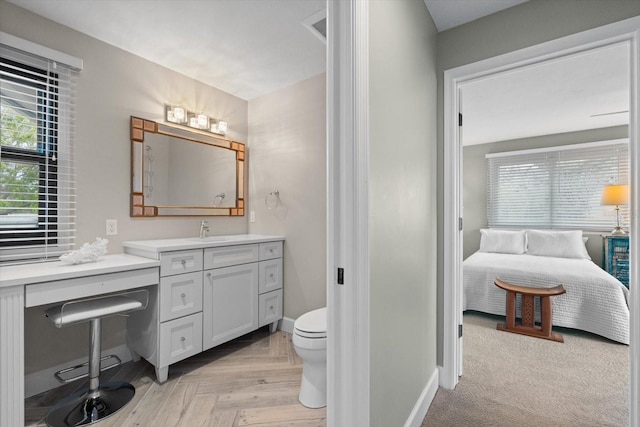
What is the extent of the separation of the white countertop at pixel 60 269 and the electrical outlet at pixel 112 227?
8.6 inches

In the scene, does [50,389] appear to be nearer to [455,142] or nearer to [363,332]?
[363,332]

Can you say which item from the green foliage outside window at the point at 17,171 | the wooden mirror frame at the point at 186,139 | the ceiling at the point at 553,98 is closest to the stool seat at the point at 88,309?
the green foliage outside window at the point at 17,171

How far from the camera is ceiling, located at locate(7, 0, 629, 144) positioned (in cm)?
183

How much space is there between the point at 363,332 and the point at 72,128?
2.28 m

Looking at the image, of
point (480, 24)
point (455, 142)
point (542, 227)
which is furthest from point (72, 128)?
point (542, 227)

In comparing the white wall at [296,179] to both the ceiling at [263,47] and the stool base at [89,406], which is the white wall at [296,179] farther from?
the stool base at [89,406]

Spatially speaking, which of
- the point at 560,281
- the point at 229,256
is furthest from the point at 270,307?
the point at 560,281

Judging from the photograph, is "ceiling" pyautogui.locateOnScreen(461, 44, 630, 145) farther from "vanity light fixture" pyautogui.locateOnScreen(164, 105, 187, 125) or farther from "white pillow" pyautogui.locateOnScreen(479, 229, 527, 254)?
"vanity light fixture" pyautogui.locateOnScreen(164, 105, 187, 125)

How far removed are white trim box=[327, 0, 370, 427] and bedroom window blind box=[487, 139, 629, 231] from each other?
4.99 m

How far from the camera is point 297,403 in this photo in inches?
72.7

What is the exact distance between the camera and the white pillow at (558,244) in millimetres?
4070

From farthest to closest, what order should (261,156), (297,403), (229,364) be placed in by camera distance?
1. (261,156)
2. (229,364)
3. (297,403)

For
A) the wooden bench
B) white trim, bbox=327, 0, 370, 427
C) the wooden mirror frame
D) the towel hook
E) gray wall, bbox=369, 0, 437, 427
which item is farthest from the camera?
the towel hook

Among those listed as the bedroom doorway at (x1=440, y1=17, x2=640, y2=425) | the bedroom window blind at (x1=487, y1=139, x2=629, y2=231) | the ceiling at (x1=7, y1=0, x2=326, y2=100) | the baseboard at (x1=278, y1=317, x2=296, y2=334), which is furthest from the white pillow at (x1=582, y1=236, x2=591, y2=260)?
the ceiling at (x1=7, y1=0, x2=326, y2=100)
